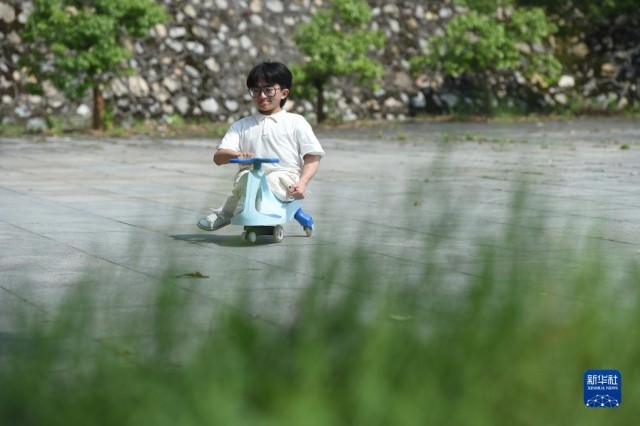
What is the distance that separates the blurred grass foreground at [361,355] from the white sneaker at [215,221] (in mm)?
5088

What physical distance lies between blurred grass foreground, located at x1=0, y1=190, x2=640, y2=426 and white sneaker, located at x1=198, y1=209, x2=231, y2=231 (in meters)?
5.09

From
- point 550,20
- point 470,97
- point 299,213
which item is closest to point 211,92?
point 470,97

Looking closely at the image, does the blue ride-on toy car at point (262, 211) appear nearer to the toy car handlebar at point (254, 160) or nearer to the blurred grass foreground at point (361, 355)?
the toy car handlebar at point (254, 160)

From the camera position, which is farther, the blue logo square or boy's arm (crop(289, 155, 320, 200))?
boy's arm (crop(289, 155, 320, 200))

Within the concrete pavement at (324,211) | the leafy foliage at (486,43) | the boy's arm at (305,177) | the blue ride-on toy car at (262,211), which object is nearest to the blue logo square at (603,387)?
the concrete pavement at (324,211)

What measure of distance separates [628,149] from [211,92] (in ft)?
22.8

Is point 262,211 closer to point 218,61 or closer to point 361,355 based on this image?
point 361,355

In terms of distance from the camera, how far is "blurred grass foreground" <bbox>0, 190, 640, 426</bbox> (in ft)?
6.94

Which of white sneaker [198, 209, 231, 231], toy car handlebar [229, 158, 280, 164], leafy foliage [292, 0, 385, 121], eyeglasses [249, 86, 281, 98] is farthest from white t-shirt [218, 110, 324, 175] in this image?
leafy foliage [292, 0, 385, 121]

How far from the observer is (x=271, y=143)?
306 inches

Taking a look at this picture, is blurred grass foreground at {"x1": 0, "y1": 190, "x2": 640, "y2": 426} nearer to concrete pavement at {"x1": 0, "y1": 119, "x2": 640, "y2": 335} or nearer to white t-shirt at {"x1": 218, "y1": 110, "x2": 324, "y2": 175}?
concrete pavement at {"x1": 0, "y1": 119, "x2": 640, "y2": 335}

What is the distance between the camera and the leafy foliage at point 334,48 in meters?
19.8

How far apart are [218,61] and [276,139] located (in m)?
12.6

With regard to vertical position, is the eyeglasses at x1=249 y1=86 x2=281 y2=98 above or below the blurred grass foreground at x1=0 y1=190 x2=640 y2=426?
above
